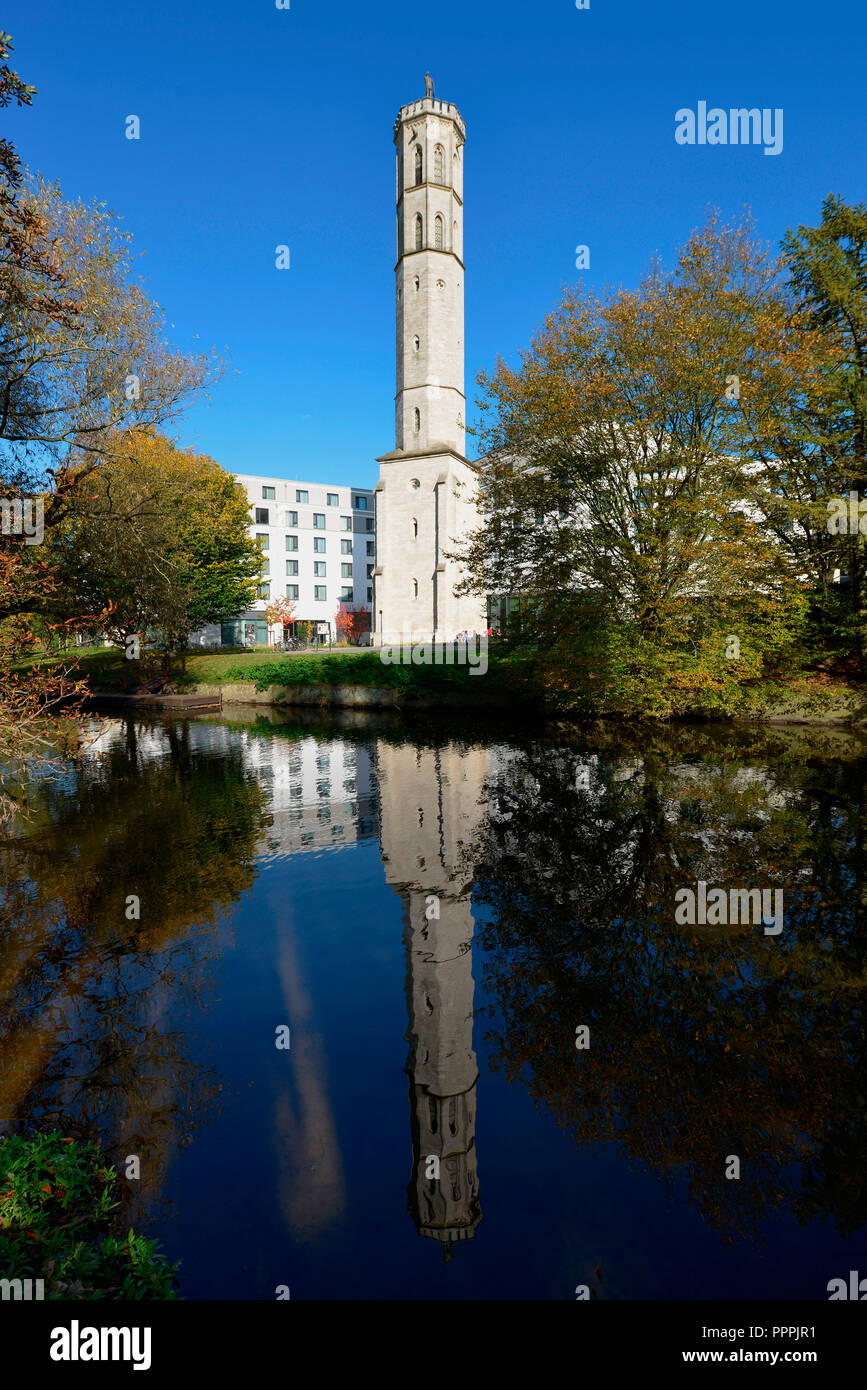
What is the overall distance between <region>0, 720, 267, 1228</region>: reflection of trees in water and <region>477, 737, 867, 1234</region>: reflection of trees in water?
288 cm

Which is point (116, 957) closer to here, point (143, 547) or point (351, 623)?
point (143, 547)

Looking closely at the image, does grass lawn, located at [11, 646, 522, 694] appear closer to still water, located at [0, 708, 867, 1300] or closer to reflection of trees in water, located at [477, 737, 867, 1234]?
reflection of trees in water, located at [477, 737, 867, 1234]

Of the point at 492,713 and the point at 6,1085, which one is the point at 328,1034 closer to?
the point at 6,1085

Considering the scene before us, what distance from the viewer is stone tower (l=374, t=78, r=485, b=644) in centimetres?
4591

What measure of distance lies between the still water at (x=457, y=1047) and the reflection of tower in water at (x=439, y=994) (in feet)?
0.10

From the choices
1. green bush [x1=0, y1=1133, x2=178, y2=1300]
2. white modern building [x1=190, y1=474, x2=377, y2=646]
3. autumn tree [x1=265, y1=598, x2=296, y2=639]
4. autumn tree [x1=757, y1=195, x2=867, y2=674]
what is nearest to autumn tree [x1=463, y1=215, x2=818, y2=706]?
autumn tree [x1=757, y1=195, x2=867, y2=674]

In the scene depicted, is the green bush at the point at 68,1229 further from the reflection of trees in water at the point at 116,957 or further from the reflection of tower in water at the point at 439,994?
the reflection of tower in water at the point at 439,994

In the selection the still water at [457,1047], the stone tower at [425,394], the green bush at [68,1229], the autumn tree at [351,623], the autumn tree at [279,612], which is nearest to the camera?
the green bush at [68,1229]

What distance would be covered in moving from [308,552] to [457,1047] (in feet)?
253

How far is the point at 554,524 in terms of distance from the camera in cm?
2319

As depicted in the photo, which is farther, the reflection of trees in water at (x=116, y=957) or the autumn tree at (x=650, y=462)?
the autumn tree at (x=650, y=462)

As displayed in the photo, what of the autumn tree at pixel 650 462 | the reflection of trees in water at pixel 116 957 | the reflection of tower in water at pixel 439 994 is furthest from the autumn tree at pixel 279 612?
the reflection of tower in water at pixel 439 994

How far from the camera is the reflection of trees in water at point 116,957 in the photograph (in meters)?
4.83
